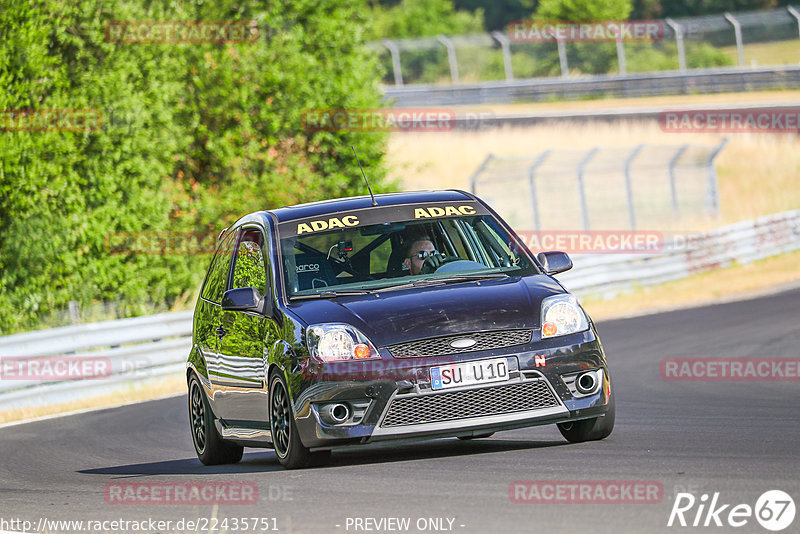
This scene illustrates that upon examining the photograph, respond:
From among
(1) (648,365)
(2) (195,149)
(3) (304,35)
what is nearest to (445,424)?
(1) (648,365)

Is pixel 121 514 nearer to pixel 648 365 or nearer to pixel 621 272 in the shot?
pixel 648 365

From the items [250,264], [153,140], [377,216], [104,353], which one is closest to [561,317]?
[377,216]

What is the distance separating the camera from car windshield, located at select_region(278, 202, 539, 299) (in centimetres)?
860

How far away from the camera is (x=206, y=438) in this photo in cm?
964

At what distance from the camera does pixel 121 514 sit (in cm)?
736

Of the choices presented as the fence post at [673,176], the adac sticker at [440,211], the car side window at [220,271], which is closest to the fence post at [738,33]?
the fence post at [673,176]

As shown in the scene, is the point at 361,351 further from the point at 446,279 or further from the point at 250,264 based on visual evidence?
the point at 250,264

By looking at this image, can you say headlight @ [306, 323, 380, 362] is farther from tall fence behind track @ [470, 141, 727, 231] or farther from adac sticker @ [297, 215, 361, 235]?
tall fence behind track @ [470, 141, 727, 231]

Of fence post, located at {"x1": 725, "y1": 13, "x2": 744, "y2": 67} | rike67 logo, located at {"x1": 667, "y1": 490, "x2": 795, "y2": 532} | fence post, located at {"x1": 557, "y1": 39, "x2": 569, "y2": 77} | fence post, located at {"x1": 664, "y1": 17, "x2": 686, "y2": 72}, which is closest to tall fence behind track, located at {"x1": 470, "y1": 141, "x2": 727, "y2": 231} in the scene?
fence post, located at {"x1": 664, "y1": 17, "x2": 686, "y2": 72}

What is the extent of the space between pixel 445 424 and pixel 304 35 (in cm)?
2294

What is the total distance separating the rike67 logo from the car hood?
75.9 inches

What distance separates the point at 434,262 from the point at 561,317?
1.19 m

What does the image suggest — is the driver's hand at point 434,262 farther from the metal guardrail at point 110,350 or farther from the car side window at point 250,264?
the metal guardrail at point 110,350

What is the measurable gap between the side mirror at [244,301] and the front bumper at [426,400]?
0.87m
